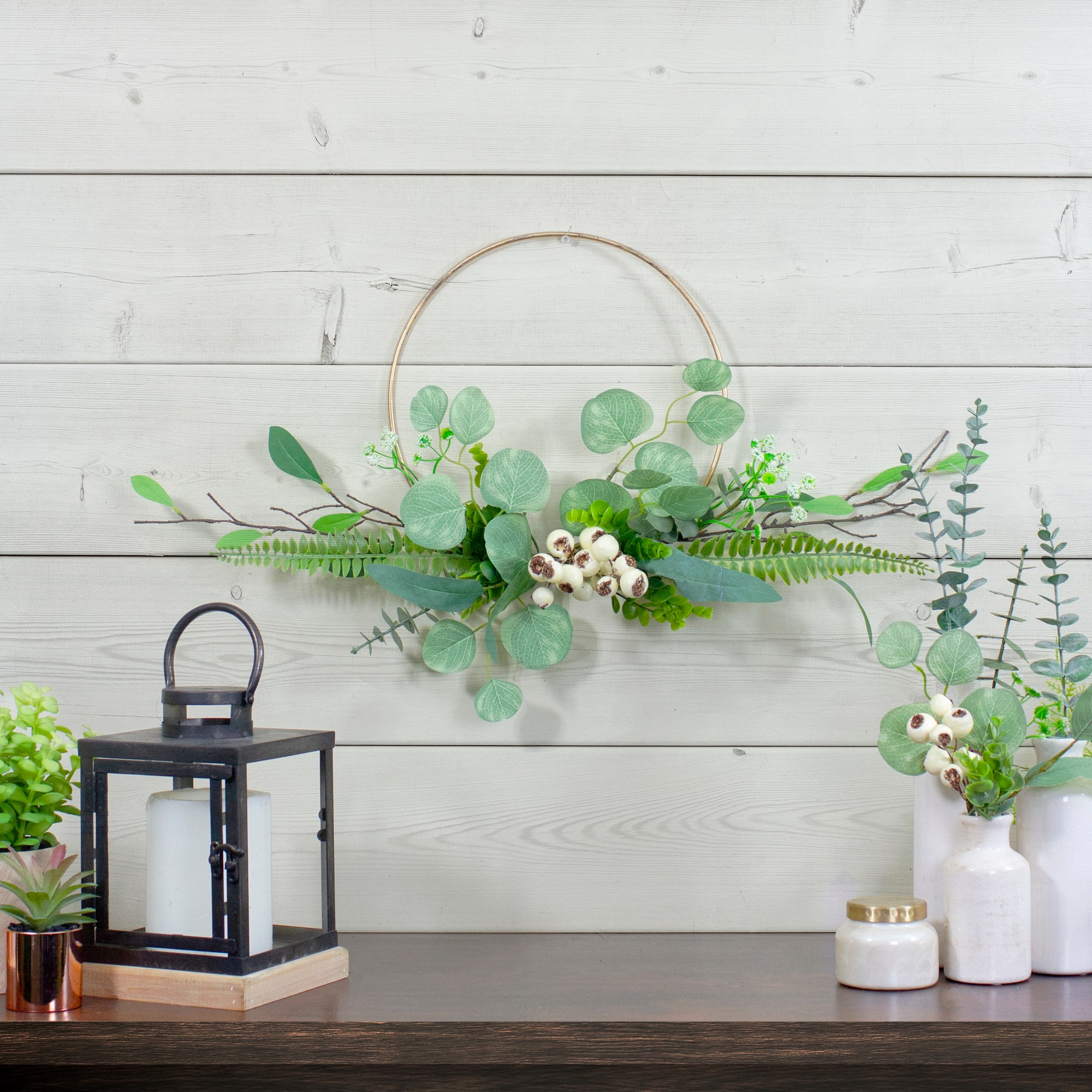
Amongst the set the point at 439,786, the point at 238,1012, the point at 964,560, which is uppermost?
the point at 964,560

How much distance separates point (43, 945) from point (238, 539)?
0.37 meters

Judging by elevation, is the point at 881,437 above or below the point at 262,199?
below

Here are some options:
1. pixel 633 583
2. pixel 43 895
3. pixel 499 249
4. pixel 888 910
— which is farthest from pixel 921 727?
pixel 43 895

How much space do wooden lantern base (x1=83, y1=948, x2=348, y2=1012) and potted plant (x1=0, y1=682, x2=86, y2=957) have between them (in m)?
0.09

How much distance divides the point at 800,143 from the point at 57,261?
726mm

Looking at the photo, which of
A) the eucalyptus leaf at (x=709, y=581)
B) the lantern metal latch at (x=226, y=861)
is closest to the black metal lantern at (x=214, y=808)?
the lantern metal latch at (x=226, y=861)

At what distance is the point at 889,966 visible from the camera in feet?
2.72

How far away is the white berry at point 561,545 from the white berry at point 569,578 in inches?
0.5

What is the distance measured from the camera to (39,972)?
0.79 m

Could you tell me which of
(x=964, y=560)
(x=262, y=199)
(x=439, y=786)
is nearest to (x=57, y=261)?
(x=262, y=199)

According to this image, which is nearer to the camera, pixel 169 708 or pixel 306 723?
pixel 169 708

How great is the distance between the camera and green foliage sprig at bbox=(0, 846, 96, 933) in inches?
31.5

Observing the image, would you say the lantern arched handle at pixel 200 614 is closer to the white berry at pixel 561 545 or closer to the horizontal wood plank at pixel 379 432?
the horizontal wood plank at pixel 379 432

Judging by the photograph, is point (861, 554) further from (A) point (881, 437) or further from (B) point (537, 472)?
(B) point (537, 472)
